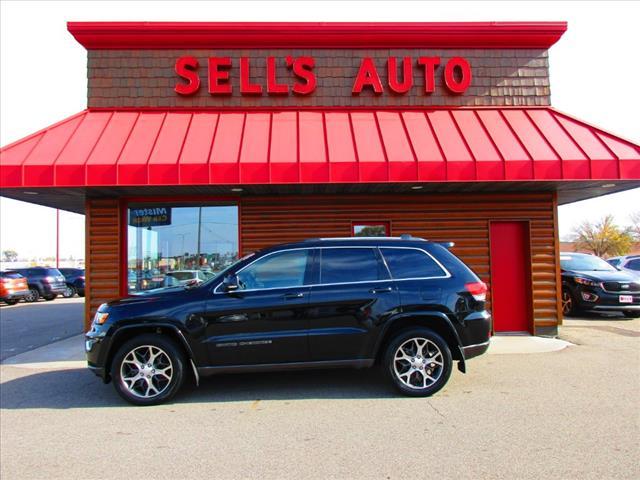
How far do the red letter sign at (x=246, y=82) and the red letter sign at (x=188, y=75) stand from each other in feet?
2.95

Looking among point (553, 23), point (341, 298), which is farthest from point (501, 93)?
point (341, 298)

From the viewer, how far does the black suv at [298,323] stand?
5.40 metres

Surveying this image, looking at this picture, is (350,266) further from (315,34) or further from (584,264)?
(584,264)

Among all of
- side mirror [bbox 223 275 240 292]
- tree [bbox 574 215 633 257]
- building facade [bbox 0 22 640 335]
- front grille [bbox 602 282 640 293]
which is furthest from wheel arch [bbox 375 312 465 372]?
tree [bbox 574 215 633 257]

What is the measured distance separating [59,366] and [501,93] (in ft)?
32.2

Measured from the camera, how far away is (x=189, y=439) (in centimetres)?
437

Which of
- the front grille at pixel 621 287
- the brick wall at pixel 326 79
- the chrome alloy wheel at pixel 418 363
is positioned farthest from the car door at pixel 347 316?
the front grille at pixel 621 287

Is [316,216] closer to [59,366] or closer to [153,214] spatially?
[153,214]

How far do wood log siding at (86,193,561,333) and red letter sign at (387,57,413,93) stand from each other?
7.43 feet

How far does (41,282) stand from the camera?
21.6m

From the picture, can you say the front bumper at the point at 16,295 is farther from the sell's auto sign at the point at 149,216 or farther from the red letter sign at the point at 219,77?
the red letter sign at the point at 219,77

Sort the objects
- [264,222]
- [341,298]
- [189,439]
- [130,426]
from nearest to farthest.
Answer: [189,439] → [130,426] → [341,298] → [264,222]

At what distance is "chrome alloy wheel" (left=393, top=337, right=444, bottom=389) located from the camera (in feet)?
18.2

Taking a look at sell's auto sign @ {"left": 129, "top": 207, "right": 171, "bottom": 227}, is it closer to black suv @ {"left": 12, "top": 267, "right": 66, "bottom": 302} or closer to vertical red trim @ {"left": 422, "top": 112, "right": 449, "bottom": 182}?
vertical red trim @ {"left": 422, "top": 112, "right": 449, "bottom": 182}
